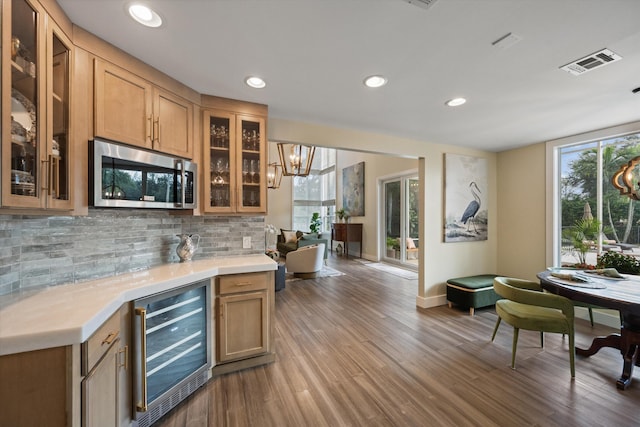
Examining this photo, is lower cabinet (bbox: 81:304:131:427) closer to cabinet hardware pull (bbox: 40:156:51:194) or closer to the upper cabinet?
cabinet hardware pull (bbox: 40:156:51:194)

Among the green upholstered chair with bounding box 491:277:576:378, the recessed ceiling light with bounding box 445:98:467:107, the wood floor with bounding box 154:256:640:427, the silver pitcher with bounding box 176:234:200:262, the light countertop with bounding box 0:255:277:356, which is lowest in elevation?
the wood floor with bounding box 154:256:640:427

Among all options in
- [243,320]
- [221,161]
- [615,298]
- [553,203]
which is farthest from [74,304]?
[553,203]

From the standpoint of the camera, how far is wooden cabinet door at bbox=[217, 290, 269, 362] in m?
2.13

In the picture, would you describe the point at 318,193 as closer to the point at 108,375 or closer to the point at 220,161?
the point at 220,161

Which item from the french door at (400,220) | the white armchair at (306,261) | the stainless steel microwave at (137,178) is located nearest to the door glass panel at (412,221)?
the french door at (400,220)

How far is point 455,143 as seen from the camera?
3850mm

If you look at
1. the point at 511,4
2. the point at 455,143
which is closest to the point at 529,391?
the point at 511,4

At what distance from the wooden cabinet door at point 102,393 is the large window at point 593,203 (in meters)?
4.56

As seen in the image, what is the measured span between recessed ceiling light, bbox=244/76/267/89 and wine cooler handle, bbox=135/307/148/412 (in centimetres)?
179

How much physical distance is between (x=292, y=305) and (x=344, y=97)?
9.84 feet

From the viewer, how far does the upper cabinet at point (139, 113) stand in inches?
64.7

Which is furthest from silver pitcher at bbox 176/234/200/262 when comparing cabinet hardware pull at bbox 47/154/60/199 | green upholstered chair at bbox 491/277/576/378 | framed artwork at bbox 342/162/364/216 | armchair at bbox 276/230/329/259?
framed artwork at bbox 342/162/364/216

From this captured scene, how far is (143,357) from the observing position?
61.4 inches

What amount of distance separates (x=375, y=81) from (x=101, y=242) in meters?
2.39
